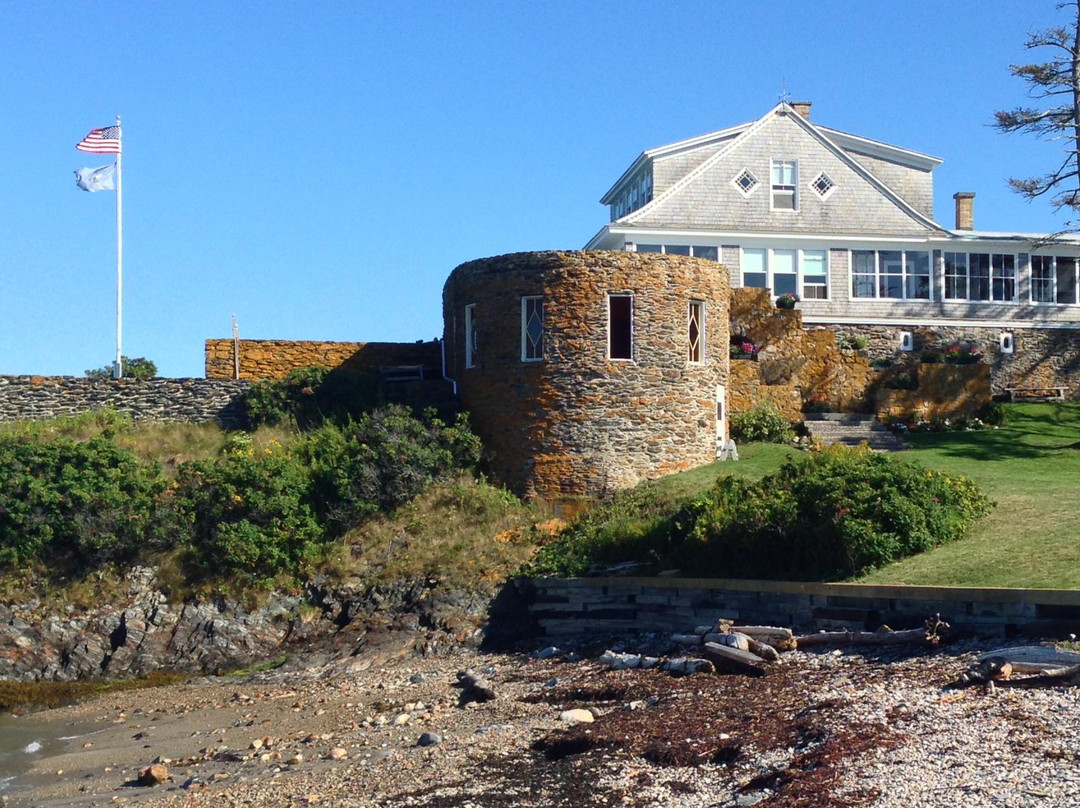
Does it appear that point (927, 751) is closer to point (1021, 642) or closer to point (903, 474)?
point (1021, 642)

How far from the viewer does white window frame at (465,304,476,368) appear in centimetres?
2522

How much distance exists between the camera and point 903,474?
17547 millimetres

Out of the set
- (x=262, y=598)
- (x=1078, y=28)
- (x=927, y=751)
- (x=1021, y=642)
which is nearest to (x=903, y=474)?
(x=1021, y=642)

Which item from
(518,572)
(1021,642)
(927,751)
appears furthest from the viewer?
(518,572)

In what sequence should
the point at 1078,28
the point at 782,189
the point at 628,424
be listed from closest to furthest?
the point at 628,424 → the point at 1078,28 → the point at 782,189

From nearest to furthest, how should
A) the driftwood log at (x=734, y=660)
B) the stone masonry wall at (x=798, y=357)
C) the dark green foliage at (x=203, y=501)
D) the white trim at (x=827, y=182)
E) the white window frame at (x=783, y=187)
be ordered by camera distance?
the driftwood log at (x=734, y=660) → the dark green foliage at (x=203, y=501) → the stone masonry wall at (x=798, y=357) → the white window frame at (x=783, y=187) → the white trim at (x=827, y=182)

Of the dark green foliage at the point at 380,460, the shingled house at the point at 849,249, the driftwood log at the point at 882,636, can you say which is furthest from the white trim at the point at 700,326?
the driftwood log at the point at 882,636

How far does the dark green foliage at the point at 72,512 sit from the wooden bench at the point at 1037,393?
75.1 feet

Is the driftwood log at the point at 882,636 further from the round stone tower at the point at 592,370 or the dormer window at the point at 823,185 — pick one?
the dormer window at the point at 823,185

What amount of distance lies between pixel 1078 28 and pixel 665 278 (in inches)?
570

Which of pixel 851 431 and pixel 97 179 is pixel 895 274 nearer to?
pixel 851 431

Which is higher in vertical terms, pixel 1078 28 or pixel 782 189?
pixel 1078 28

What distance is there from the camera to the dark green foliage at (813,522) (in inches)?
656

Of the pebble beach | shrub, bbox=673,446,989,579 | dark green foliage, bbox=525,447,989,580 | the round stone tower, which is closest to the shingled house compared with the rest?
the round stone tower
